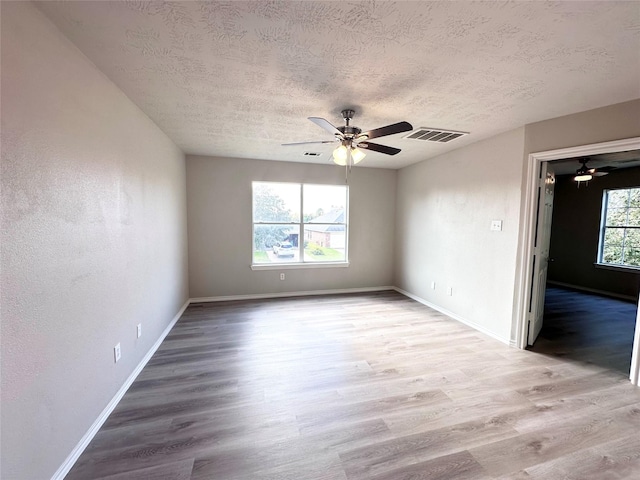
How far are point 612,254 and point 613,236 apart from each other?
367 mm

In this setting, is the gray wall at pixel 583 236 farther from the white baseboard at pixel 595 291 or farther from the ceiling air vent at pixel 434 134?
the ceiling air vent at pixel 434 134

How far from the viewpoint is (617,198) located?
534cm

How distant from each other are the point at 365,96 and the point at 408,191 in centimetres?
311

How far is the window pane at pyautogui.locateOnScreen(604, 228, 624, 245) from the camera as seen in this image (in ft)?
17.4

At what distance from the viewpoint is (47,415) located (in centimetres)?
139

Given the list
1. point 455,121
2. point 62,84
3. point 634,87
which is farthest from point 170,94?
point 634,87

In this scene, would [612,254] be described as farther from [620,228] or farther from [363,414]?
[363,414]

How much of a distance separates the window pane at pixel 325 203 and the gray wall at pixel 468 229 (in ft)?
4.13

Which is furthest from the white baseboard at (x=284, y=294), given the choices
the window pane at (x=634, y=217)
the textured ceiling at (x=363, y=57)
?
the window pane at (x=634, y=217)

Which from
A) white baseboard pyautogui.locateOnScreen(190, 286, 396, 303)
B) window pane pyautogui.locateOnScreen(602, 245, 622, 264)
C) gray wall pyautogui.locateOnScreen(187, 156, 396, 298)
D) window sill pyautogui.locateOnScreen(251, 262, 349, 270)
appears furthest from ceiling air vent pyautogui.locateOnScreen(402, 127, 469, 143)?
window pane pyautogui.locateOnScreen(602, 245, 622, 264)

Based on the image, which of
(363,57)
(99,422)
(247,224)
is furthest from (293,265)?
(363,57)

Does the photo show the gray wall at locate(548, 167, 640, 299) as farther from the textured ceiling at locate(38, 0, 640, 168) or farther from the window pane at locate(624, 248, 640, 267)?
the textured ceiling at locate(38, 0, 640, 168)

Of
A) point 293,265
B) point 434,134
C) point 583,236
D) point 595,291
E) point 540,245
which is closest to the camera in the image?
point 540,245

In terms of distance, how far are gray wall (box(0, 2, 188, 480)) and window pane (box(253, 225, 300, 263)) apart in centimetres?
245
